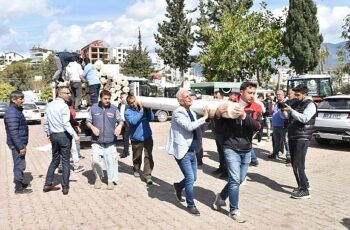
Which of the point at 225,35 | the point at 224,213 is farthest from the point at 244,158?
the point at 225,35

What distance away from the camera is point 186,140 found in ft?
18.8

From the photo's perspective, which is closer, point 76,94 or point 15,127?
point 15,127

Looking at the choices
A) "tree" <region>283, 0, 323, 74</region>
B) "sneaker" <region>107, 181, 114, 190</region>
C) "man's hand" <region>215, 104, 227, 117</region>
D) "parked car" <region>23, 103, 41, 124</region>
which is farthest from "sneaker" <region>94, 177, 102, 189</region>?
"tree" <region>283, 0, 323, 74</region>

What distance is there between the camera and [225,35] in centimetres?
Answer: 2908

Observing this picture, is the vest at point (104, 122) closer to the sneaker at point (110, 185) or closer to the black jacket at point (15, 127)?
the sneaker at point (110, 185)

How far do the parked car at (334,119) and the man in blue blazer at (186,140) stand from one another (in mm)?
6516

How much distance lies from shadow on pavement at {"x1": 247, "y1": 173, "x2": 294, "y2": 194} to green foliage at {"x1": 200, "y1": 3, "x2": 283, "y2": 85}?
20.7 m

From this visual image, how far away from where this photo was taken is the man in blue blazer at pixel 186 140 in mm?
Answer: 5648

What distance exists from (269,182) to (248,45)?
2129 centimetres

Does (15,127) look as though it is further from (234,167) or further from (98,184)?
(234,167)

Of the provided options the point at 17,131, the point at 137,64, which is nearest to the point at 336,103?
the point at 17,131

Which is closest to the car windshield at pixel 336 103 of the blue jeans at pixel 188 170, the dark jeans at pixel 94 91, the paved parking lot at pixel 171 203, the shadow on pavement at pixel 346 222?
the paved parking lot at pixel 171 203

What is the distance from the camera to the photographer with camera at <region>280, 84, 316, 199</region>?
6.43 metres

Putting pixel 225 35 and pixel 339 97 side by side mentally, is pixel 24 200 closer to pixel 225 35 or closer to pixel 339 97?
pixel 339 97
